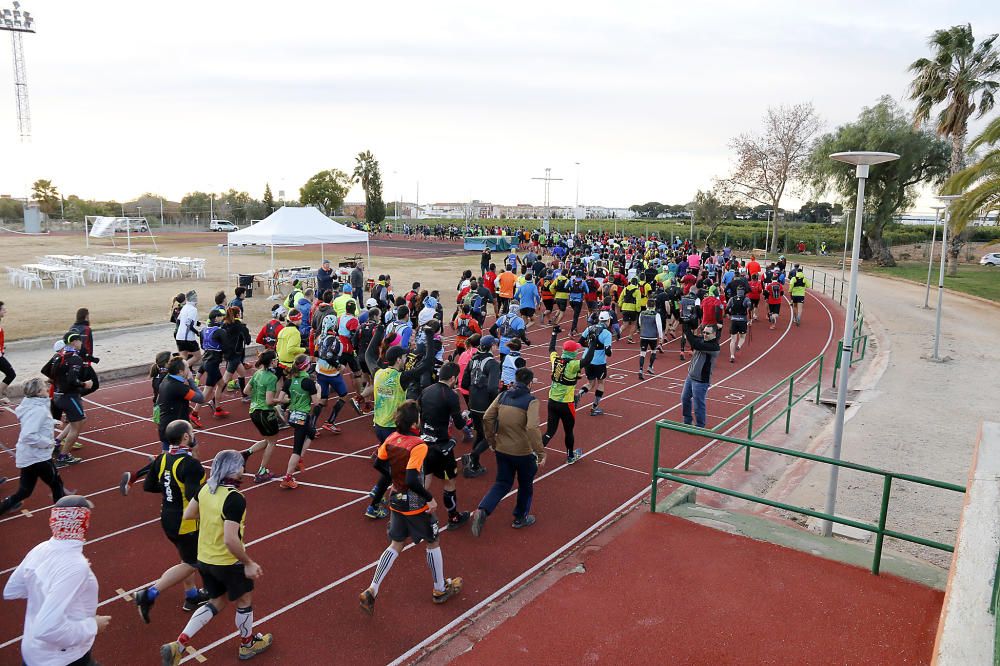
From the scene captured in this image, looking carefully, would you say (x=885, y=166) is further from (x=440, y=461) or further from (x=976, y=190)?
(x=440, y=461)

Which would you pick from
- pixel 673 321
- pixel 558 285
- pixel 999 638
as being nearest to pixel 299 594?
pixel 999 638

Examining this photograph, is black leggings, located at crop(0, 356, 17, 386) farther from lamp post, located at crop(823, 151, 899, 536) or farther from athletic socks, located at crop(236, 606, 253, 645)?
lamp post, located at crop(823, 151, 899, 536)

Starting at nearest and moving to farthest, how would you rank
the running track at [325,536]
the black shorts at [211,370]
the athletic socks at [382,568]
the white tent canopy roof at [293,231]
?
the running track at [325,536]
the athletic socks at [382,568]
the black shorts at [211,370]
the white tent canopy roof at [293,231]

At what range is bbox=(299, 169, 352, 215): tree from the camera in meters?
75.3

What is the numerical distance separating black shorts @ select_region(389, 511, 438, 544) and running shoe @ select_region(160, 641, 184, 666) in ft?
5.41

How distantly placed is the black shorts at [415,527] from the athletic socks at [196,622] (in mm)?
1393

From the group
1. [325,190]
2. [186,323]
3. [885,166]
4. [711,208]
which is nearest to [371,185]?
[325,190]

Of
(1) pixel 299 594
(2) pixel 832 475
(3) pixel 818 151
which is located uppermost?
(3) pixel 818 151

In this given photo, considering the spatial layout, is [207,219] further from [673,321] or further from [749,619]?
[749,619]

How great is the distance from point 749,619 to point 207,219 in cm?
7708

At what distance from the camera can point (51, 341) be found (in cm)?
1541

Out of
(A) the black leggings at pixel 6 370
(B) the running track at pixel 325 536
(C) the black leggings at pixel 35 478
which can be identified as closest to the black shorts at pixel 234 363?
(B) the running track at pixel 325 536

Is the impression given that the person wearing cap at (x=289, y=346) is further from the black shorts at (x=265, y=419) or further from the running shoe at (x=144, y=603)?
the running shoe at (x=144, y=603)

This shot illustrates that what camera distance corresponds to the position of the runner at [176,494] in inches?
199
